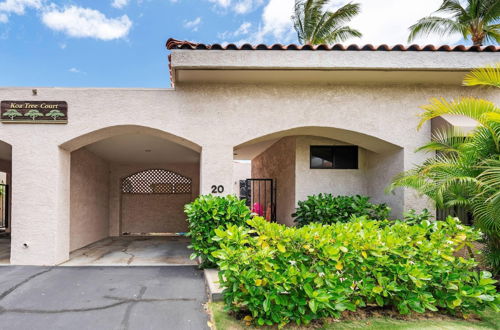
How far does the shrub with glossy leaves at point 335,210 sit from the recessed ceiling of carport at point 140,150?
13.3 ft

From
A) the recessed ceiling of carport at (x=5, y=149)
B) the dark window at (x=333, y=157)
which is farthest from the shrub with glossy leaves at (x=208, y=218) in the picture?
the recessed ceiling of carport at (x=5, y=149)

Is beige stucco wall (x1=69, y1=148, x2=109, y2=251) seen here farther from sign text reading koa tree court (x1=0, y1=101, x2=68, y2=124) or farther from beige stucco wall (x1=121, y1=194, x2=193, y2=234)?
sign text reading koa tree court (x1=0, y1=101, x2=68, y2=124)

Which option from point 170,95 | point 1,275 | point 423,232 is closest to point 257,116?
point 170,95

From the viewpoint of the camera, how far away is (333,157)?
299 inches

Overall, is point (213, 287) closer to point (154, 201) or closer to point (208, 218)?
point (208, 218)

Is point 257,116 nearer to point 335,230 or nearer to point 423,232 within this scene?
point 335,230

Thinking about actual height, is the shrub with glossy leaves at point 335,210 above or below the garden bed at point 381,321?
above

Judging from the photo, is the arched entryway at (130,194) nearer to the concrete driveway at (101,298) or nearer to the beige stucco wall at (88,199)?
the beige stucco wall at (88,199)

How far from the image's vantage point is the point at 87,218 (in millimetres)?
9156

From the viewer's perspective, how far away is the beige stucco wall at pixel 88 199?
8.21 meters

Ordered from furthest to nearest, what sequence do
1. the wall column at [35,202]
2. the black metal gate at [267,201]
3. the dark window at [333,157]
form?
the black metal gate at [267,201] → the dark window at [333,157] → the wall column at [35,202]

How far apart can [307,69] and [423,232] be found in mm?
3645

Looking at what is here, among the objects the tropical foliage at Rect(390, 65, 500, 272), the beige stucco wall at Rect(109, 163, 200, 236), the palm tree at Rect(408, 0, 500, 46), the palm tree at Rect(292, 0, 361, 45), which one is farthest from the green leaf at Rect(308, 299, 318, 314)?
the palm tree at Rect(408, 0, 500, 46)

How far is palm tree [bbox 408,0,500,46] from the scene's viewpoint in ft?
43.9
